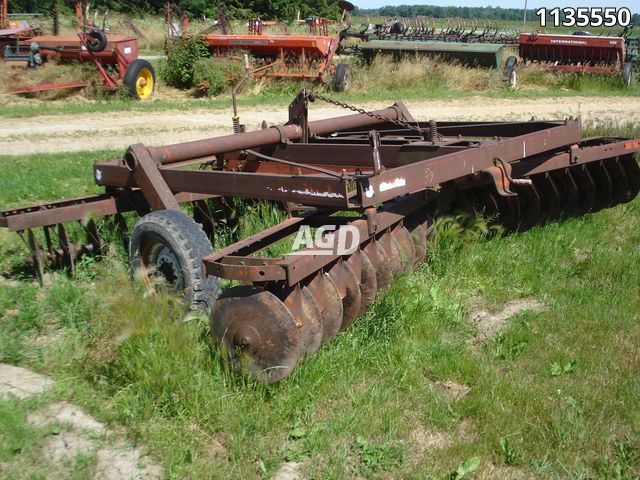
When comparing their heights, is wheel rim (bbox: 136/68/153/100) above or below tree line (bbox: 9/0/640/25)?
below

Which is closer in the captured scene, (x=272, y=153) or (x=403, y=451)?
(x=403, y=451)

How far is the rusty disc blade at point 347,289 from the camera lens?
393cm

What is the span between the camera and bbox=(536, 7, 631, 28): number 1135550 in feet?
90.4

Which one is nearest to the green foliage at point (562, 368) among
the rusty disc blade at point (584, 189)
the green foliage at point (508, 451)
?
the green foliage at point (508, 451)

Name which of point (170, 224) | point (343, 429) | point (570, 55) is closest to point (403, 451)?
point (343, 429)

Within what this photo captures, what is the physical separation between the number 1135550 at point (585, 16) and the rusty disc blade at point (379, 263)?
24.7 metres

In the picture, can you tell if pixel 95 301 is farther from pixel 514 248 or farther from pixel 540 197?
pixel 540 197

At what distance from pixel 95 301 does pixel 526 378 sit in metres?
2.51

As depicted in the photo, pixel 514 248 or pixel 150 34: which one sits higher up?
pixel 150 34

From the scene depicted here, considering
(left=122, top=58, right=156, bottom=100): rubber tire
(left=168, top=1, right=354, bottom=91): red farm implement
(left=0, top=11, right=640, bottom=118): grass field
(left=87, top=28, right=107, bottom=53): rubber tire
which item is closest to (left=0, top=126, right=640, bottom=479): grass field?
(left=0, top=11, right=640, bottom=118): grass field

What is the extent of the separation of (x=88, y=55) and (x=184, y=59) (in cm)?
244

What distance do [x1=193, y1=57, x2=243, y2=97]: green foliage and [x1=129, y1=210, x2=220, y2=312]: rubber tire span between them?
44.8ft

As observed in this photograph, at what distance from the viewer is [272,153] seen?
5.86 meters

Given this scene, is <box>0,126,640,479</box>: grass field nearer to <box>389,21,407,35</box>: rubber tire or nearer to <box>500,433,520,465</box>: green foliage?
<box>500,433,520,465</box>: green foliage
